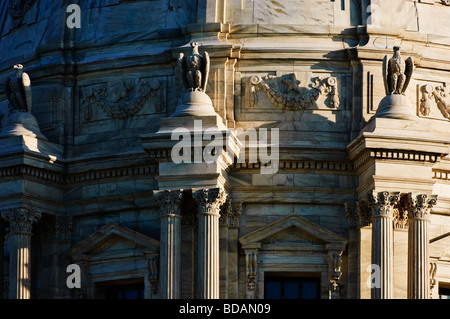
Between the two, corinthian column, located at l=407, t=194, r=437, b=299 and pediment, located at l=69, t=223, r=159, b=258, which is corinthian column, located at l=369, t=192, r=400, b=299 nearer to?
corinthian column, located at l=407, t=194, r=437, b=299

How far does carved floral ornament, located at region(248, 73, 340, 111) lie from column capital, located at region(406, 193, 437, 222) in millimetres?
4733

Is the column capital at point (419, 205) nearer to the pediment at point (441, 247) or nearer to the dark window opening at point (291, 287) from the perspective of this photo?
the pediment at point (441, 247)

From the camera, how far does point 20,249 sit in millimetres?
66812

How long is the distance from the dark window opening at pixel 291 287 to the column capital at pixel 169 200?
393cm

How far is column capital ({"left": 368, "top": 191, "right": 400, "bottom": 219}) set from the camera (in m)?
64.0

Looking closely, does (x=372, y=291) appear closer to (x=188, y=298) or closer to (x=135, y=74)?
(x=188, y=298)

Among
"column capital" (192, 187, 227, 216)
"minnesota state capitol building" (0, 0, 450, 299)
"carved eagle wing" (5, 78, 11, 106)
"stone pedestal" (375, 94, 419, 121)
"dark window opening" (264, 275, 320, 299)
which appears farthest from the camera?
"carved eagle wing" (5, 78, 11, 106)

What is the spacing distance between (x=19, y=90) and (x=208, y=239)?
319 inches

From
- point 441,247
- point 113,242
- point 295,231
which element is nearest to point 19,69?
point 113,242

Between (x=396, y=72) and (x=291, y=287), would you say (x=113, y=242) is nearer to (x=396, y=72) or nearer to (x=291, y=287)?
(x=291, y=287)

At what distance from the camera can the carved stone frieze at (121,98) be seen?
68.4 m

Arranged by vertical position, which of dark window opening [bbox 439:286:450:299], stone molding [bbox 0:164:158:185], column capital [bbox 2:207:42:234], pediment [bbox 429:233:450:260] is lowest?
dark window opening [bbox 439:286:450:299]

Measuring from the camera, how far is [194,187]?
64.1m

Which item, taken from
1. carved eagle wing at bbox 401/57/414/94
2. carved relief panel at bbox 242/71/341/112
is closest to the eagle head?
carved relief panel at bbox 242/71/341/112
